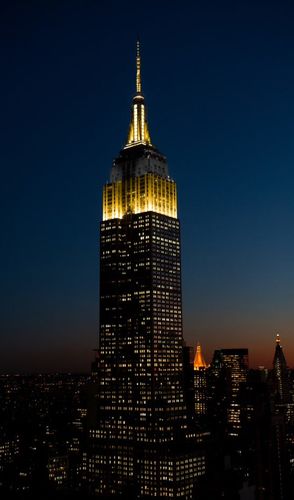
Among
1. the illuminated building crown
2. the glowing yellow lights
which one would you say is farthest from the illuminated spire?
the glowing yellow lights

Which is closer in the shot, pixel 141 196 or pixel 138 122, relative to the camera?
pixel 141 196

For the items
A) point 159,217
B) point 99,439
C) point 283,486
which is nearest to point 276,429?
point 283,486

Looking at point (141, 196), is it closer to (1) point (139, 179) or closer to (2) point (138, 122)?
(1) point (139, 179)

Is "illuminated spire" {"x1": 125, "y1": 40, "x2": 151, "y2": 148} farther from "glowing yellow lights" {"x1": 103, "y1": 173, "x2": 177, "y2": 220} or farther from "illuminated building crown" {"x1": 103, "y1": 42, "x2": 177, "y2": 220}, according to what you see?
"glowing yellow lights" {"x1": 103, "y1": 173, "x2": 177, "y2": 220}

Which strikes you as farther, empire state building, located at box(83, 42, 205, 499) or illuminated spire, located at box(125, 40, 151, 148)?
illuminated spire, located at box(125, 40, 151, 148)

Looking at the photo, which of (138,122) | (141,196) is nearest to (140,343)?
(141,196)

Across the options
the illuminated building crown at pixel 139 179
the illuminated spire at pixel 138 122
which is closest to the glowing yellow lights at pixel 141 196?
the illuminated building crown at pixel 139 179
